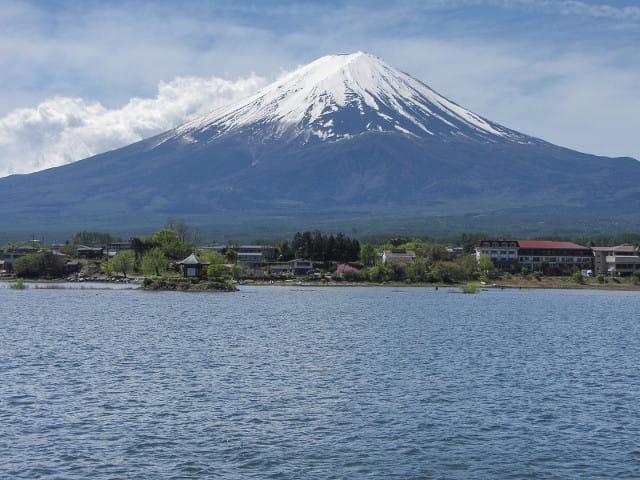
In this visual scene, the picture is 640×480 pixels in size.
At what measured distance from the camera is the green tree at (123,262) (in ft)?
295

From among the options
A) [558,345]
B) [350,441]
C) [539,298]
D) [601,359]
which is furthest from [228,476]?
[539,298]

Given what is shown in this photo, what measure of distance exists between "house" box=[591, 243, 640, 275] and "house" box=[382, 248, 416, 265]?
992 inches

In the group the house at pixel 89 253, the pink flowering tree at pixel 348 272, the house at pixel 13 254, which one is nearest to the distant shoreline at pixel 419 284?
the pink flowering tree at pixel 348 272

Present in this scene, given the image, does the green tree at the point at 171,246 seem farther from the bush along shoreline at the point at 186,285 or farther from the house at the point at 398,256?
the house at the point at 398,256

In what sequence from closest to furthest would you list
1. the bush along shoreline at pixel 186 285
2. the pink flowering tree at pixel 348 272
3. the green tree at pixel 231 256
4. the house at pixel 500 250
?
the bush along shoreline at pixel 186 285 → the pink flowering tree at pixel 348 272 → the house at pixel 500 250 → the green tree at pixel 231 256

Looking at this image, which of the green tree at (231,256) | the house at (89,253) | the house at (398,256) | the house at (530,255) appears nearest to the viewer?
the house at (398,256)

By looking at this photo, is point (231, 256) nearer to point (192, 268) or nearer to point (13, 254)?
point (192, 268)

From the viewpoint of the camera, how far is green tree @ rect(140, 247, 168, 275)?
8631 centimetres

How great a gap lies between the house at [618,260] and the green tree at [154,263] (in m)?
57.2

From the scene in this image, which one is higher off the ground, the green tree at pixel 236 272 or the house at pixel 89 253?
the house at pixel 89 253

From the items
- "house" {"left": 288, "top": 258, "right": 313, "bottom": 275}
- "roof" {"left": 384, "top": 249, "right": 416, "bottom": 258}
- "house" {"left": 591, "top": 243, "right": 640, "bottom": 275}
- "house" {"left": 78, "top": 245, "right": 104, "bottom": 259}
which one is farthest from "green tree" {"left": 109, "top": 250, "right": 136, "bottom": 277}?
"house" {"left": 591, "top": 243, "right": 640, "bottom": 275}

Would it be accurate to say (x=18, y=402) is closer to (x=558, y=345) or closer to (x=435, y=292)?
(x=558, y=345)

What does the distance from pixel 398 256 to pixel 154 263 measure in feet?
105

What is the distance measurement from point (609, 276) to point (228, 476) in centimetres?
8867
